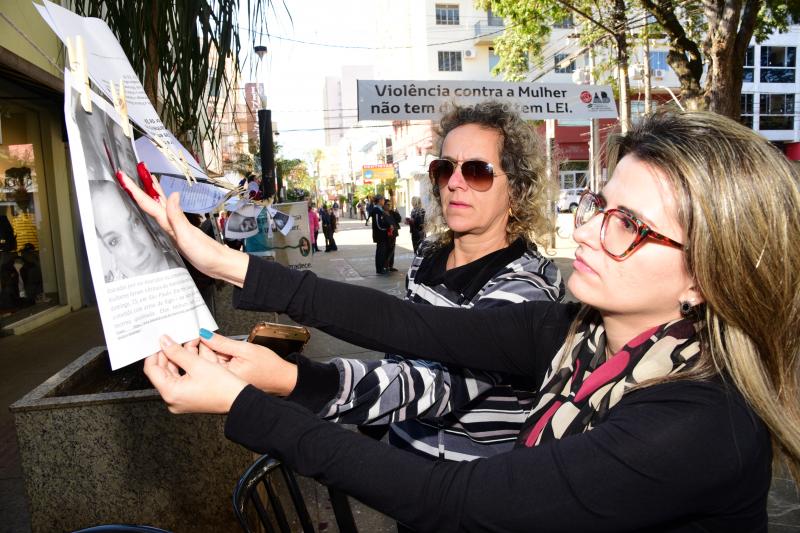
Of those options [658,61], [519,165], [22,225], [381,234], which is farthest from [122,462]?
[658,61]

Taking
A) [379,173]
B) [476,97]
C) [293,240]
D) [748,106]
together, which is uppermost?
[748,106]

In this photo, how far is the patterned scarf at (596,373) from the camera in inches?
45.8

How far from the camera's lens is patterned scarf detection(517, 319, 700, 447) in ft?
3.82

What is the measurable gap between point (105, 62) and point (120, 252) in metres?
0.45

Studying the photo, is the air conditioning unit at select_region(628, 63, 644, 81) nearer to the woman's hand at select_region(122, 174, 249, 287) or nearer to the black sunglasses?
the black sunglasses

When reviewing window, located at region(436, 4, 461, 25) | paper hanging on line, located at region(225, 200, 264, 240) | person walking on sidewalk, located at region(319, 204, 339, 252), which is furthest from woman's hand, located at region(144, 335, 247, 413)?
window, located at region(436, 4, 461, 25)

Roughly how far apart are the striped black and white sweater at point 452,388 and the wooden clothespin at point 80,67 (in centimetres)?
71

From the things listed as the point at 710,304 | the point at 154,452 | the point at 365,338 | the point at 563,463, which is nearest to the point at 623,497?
the point at 563,463

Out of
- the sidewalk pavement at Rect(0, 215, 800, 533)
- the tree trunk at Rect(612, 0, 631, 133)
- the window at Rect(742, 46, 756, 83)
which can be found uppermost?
the window at Rect(742, 46, 756, 83)

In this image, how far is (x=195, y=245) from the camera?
51.6 inches

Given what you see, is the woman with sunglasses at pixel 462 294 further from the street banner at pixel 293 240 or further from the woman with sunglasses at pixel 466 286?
the street banner at pixel 293 240

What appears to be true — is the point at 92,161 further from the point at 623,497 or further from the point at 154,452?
the point at 154,452

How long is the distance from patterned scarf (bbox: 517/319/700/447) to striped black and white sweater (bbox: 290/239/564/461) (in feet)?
0.91

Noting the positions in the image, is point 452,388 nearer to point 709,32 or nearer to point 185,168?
point 185,168
